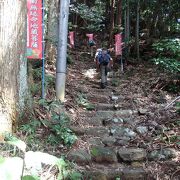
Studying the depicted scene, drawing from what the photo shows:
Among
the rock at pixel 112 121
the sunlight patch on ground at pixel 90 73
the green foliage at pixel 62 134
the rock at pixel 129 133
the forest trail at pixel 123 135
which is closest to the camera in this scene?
the forest trail at pixel 123 135

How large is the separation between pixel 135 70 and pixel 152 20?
19.9ft

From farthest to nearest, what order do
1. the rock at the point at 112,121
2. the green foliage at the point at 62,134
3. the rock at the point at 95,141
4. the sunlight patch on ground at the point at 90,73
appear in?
the sunlight patch on ground at the point at 90,73 < the rock at the point at 112,121 < the rock at the point at 95,141 < the green foliage at the point at 62,134

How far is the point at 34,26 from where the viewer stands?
17.7ft

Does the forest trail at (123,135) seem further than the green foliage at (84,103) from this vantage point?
No

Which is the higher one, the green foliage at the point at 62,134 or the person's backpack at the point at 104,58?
the person's backpack at the point at 104,58

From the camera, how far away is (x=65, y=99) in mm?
6555

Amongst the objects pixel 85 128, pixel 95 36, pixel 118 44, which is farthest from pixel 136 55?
pixel 95 36

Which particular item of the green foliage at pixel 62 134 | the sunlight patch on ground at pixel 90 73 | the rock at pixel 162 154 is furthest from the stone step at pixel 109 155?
the sunlight patch on ground at pixel 90 73

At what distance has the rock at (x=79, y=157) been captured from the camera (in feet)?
13.9

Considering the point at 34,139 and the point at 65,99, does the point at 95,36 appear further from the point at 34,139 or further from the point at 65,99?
the point at 34,139

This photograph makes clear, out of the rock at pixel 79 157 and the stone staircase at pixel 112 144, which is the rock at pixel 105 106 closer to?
the stone staircase at pixel 112 144

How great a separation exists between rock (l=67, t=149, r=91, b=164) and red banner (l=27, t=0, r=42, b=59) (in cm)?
222

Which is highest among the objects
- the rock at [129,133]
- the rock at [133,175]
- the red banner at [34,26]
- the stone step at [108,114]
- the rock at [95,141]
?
the red banner at [34,26]

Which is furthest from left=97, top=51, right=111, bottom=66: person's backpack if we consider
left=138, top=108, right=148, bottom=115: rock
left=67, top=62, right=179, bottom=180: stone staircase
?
left=138, top=108, right=148, bottom=115: rock
